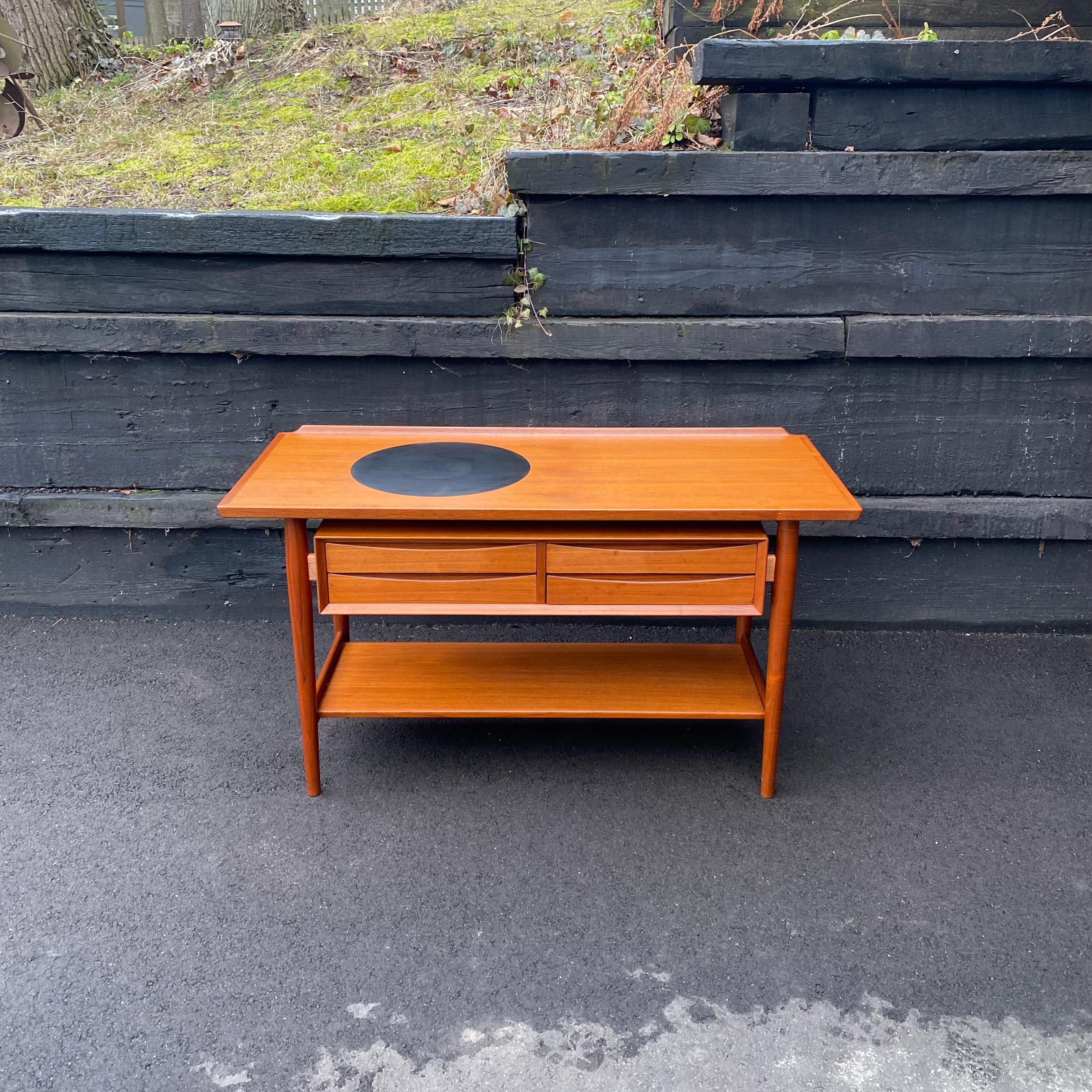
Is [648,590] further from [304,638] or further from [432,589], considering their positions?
[304,638]

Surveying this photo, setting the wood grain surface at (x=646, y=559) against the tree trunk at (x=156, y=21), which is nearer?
the wood grain surface at (x=646, y=559)

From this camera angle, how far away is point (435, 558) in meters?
2.43

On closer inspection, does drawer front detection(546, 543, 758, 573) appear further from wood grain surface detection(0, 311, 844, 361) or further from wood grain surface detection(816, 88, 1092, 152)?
wood grain surface detection(816, 88, 1092, 152)

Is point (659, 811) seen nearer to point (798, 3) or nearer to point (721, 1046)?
point (721, 1046)

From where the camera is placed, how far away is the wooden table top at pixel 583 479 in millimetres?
2361

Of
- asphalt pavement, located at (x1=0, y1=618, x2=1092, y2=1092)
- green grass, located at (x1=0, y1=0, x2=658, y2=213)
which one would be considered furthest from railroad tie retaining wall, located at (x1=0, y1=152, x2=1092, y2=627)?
asphalt pavement, located at (x1=0, y1=618, x2=1092, y2=1092)

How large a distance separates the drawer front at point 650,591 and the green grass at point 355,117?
5.48 ft

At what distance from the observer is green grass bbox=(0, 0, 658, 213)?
373 centimetres

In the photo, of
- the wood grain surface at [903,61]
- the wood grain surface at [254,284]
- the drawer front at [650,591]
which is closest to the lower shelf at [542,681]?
the drawer front at [650,591]

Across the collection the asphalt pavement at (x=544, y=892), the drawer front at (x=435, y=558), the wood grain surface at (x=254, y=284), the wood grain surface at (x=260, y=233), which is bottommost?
the asphalt pavement at (x=544, y=892)

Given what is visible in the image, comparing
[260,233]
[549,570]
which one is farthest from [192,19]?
[549,570]

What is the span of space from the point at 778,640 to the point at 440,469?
1084 millimetres

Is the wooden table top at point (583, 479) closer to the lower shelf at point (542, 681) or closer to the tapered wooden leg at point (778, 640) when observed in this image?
the tapered wooden leg at point (778, 640)

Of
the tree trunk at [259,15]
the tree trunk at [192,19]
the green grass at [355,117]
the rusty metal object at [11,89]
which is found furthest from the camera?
the tree trunk at [192,19]
